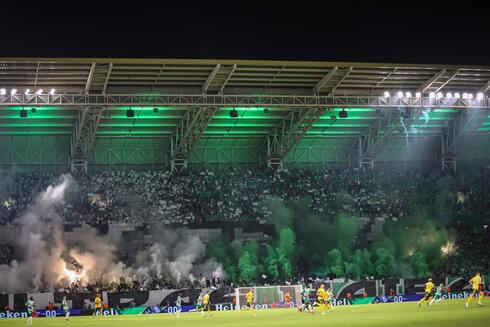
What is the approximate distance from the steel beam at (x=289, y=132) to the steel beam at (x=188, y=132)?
5.86 meters

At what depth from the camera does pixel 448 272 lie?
57656 millimetres

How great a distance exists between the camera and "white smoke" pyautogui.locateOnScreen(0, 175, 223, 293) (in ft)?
172

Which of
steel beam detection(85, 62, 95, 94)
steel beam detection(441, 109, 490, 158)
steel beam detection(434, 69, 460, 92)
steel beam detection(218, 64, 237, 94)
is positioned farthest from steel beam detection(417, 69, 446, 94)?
steel beam detection(85, 62, 95, 94)

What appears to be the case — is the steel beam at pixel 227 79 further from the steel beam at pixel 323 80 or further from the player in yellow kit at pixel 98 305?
the player in yellow kit at pixel 98 305

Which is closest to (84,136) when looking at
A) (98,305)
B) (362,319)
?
(98,305)

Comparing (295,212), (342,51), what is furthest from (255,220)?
(342,51)

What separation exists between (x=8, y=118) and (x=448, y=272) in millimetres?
30421

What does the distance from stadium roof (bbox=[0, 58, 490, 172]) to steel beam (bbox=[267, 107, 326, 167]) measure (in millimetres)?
94

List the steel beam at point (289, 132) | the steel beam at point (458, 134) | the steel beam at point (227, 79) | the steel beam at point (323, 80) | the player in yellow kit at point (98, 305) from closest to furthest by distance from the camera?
1. the player in yellow kit at point (98, 305)
2. the steel beam at point (227, 79)
3. the steel beam at point (323, 80)
4. the steel beam at point (289, 132)
5. the steel beam at point (458, 134)

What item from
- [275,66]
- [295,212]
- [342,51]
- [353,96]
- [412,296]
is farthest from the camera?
[295,212]

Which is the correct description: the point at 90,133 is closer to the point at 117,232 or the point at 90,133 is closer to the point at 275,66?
the point at 117,232

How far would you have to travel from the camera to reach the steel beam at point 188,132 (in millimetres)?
52469

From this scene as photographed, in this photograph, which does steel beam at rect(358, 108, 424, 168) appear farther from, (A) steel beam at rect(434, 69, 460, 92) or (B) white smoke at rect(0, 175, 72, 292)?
(B) white smoke at rect(0, 175, 72, 292)

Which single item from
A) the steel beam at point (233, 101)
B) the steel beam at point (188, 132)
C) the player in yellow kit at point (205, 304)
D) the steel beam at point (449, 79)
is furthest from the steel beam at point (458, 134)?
the player in yellow kit at point (205, 304)
